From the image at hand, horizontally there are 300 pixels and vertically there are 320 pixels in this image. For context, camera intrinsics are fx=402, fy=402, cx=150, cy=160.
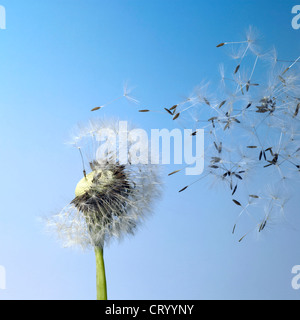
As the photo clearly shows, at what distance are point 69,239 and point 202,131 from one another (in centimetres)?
117

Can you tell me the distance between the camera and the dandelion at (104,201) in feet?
8.73

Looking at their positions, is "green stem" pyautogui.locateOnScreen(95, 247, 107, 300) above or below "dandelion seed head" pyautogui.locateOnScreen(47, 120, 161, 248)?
below

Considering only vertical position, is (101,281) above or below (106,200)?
below

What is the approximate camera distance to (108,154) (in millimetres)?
2773

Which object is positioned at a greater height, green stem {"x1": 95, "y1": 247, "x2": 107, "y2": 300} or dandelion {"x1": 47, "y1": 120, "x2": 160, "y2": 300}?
dandelion {"x1": 47, "y1": 120, "x2": 160, "y2": 300}

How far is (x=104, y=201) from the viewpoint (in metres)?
2.64

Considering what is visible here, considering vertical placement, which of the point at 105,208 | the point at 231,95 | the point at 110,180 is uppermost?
the point at 231,95

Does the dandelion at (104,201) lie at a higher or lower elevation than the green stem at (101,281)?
higher

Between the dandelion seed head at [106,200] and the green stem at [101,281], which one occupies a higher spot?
the dandelion seed head at [106,200]

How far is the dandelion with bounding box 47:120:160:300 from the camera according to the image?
2.66m
